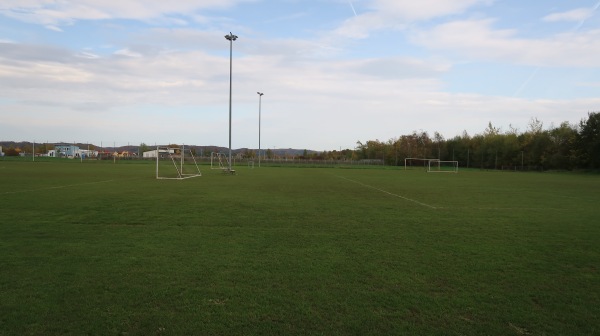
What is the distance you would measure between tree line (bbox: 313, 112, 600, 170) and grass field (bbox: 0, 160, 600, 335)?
55.2 meters

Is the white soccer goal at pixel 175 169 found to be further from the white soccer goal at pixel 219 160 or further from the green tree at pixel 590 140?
the green tree at pixel 590 140

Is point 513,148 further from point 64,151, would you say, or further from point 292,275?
Answer: point 64,151

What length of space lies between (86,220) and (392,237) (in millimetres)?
6459

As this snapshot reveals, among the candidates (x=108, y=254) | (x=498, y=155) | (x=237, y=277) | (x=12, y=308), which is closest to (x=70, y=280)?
(x=12, y=308)

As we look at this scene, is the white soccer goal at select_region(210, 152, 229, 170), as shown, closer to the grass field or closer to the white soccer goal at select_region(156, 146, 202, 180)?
Answer: the white soccer goal at select_region(156, 146, 202, 180)

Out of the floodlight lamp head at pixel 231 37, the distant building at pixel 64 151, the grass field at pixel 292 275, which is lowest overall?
the grass field at pixel 292 275

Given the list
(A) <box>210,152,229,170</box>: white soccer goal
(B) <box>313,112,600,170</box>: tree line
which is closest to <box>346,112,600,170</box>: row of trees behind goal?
(B) <box>313,112,600,170</box>: tree line

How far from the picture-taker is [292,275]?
551 centimetres

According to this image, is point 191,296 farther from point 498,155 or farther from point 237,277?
point 498,155

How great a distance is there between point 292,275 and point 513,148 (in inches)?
3023

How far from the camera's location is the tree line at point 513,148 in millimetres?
57312

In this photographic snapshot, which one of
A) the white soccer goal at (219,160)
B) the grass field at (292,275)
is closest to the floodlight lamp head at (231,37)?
the white soccer goal at (219,160)

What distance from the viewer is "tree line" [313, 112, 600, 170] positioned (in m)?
57.3

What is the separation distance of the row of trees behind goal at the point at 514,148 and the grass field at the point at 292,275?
5530 centimetres
